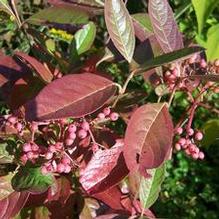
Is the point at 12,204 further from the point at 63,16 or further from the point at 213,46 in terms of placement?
the point at 213,46

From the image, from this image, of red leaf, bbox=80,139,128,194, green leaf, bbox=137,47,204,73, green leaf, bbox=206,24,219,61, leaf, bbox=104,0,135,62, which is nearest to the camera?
green leaf, bbox=137,47,204,73

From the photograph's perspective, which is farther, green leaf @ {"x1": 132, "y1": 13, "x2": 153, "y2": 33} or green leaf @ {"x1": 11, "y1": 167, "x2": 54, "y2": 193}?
green leaf @ {"x1": 132, "y1": 13, "x2": 153, "y2": 33}

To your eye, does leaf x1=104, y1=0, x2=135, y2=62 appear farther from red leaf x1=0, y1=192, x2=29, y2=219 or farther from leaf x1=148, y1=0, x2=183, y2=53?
red leaf x1=0, y1=192, x2=29, y2=219

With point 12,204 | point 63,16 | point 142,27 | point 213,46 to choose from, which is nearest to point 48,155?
point 12,204

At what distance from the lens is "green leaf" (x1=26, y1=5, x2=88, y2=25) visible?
1058 mm

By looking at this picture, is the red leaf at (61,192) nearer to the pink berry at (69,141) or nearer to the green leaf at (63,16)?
the pink berry at (69,141)

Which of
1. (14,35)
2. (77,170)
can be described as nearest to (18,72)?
(77,170)

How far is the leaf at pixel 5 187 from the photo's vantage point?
3.52 feet

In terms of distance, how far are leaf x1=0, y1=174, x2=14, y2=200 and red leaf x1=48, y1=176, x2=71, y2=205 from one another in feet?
0.26

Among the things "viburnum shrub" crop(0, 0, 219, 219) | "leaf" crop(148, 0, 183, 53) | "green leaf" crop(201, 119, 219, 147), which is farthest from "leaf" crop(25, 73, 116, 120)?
"green leaf" crop(201, 119, 219, 147)

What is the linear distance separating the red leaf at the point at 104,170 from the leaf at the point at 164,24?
0.20 meters

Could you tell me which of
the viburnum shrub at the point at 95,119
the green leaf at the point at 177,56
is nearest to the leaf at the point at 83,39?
the viburnum shrub at the point at 95,119

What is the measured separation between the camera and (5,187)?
1076mm

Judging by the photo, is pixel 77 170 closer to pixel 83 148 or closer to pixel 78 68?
pixel 83 148
